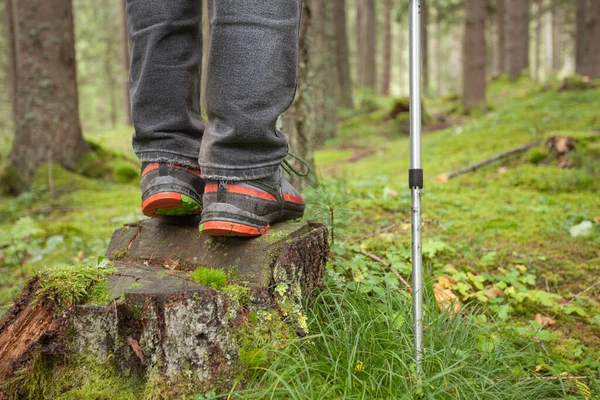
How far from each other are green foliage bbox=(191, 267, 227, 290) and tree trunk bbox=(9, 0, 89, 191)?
5272mm

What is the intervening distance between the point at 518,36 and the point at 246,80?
1543 cm

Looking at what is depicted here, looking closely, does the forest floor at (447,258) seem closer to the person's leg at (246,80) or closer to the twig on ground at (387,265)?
the twig on ground at (387,265)

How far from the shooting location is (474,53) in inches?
443

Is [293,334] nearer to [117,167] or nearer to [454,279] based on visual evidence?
[454,279]

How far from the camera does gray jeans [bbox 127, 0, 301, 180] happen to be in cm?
166

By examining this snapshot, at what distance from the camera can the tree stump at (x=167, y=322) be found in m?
1.55

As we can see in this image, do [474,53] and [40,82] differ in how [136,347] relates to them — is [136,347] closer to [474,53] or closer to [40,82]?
[40,82]

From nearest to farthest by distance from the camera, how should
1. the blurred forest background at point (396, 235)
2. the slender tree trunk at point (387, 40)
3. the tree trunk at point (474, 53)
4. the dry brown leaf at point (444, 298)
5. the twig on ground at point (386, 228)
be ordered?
the blurred forest background at point (396, 235)
the dry brown leaf at point (444, 298)
the twig on ground at point (386, 228)
the tree trunk at point (474, 53)
the slender tree trunk at point (387, 40)

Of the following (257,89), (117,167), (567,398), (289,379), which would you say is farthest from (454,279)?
(117,167)

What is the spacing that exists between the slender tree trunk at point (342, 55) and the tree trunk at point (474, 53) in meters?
4.10

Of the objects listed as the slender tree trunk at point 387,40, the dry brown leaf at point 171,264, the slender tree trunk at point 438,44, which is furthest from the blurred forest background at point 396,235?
the slender tree trunk at point 438,44

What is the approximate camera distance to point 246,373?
162cm

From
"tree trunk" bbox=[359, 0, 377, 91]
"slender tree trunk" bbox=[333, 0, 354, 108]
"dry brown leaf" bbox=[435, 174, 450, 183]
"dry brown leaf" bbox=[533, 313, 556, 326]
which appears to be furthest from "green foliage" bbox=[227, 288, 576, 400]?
"tree trunk" bbox=[359, 0, 377, 91]

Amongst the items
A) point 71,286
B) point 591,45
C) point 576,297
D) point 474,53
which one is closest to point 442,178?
point 576,297
